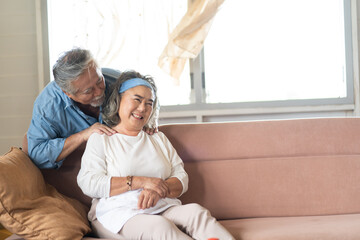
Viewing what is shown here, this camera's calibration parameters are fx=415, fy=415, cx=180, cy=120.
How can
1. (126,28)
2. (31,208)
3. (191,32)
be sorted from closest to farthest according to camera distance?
(31,208), (191,32), (126,28)

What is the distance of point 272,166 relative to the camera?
7.21 ft

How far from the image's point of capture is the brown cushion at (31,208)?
159 centimetres

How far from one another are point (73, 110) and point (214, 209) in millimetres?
878

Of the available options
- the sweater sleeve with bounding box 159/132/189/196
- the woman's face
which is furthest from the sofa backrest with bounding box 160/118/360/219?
the woman's face

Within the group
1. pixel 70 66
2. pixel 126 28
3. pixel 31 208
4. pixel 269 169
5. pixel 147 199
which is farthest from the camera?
pixel 126 28

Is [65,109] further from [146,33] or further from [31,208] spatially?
[146,33]

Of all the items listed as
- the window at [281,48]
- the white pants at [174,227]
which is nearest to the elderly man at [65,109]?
the white pants at [174,227]

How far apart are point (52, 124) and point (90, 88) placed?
0.89 ft

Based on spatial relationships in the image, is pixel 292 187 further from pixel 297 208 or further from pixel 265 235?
pixel 265 235

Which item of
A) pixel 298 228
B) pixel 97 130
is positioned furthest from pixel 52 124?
pixel 298 228

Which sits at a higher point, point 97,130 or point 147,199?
point 97,130

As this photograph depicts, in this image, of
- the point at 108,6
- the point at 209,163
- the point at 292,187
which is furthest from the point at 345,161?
the point at 108,6

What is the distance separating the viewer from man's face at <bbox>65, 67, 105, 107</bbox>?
1951mm

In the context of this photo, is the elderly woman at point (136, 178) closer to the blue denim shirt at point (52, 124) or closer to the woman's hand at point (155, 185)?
the woman's hand at point (155, 185)
